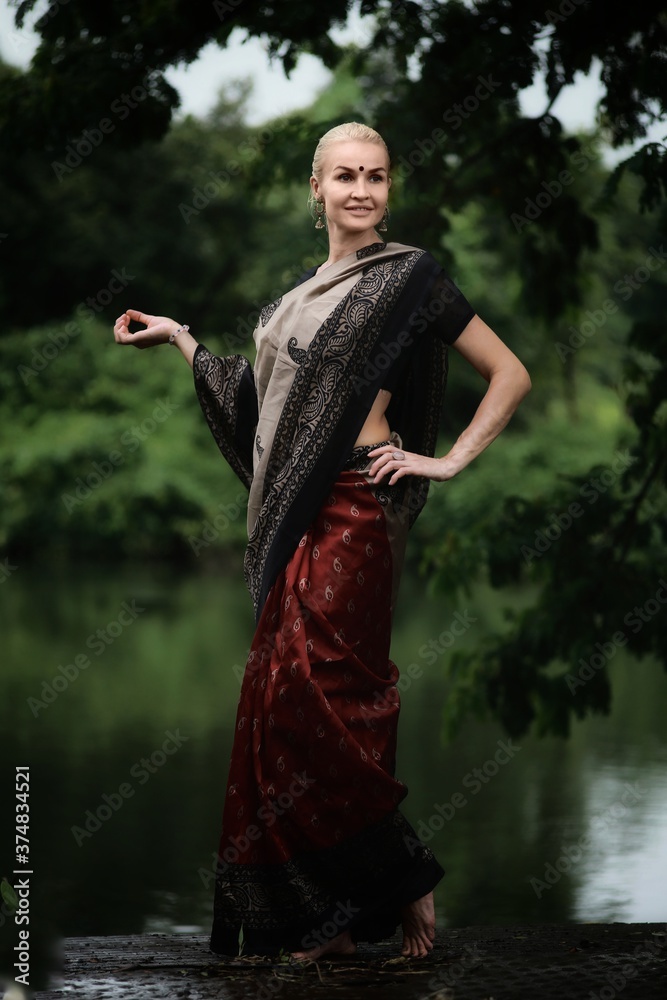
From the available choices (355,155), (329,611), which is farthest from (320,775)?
(355,155)

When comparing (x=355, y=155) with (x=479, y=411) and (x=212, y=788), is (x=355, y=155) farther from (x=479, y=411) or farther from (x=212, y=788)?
(x=212, y=788)

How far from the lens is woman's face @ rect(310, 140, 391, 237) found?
2777mm

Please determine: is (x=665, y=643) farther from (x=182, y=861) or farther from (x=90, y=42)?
(x=90, y=42)

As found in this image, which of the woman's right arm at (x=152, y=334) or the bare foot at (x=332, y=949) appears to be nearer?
the bare foot at (x=332, y=949)

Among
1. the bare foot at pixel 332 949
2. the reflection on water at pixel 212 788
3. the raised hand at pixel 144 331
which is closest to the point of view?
the bare foot at pixel 332 949

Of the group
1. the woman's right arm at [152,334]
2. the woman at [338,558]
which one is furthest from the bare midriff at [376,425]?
the woman's right arm at [152,334]

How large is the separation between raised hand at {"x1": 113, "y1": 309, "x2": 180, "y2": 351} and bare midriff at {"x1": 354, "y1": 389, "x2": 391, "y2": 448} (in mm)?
486

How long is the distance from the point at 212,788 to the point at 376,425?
500 cm

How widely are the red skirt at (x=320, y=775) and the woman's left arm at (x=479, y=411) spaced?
8cm

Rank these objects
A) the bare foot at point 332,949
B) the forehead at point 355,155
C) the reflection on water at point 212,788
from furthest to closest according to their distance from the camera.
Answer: the reflection on water at point 212,788, the forehead at point 355,155, the bare foot at point 332,949

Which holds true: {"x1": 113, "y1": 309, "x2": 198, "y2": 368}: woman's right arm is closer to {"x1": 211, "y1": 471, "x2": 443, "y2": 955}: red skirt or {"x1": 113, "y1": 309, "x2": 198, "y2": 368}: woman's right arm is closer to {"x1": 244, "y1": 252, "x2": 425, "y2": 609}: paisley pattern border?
{"x1": 244, "y1": 252, "x2": 425, "y2": 609}: paisley pattern border

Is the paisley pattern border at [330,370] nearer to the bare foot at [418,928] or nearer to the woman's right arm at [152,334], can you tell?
the woman's right arm at [152,334]

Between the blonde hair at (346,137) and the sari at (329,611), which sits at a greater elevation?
the blonde hair at (346,137)

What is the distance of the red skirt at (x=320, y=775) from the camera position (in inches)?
105
